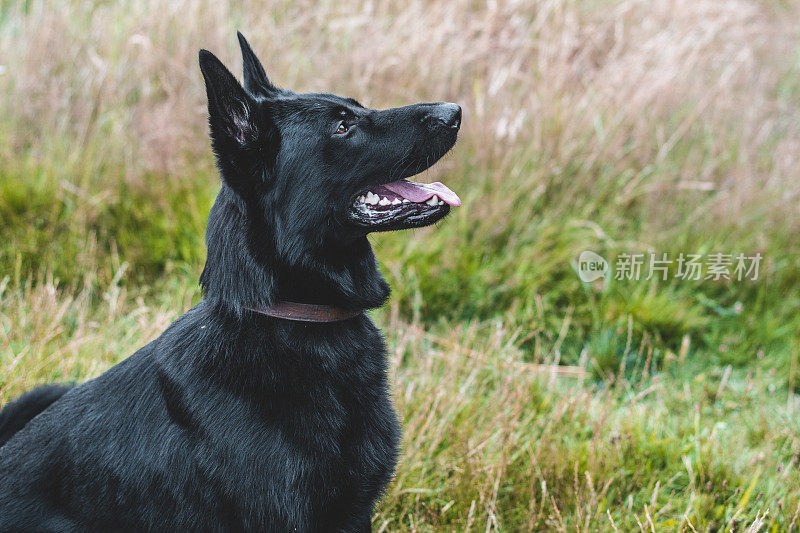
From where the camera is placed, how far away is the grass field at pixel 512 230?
2623mm

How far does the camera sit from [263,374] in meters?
1.94

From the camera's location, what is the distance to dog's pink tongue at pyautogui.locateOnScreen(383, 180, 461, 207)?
2062 mm

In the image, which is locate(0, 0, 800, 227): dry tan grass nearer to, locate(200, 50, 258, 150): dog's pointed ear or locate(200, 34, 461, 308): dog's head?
locate(200, 34, 461, 308): dog's head

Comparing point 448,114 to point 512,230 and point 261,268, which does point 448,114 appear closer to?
point 261,268

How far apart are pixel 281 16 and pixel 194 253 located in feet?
7.22

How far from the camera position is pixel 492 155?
4.18 meters

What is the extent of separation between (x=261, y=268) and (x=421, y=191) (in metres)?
0.52

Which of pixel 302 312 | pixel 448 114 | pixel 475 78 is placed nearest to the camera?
pixel 302 312

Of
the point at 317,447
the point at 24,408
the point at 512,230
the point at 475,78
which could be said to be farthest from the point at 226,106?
the point at 475,78

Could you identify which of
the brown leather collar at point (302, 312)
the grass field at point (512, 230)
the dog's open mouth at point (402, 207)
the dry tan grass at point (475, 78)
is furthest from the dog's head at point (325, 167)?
the dry tan grass at point (475, 78)

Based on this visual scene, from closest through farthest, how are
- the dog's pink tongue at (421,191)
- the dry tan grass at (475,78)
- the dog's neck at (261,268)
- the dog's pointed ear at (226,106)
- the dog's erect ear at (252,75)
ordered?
the dog's pointed ear at (226,106) → the dog's neck at (261,268) → the dog's pink tongue at (421,191) → the dog's erect ear at (252,75) → the dry tan grass at (475,78)

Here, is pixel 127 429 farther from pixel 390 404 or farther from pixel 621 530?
pixel 621 530

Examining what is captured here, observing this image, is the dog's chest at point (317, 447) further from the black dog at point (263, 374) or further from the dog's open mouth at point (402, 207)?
the dog's open mouth at point (402, 207)

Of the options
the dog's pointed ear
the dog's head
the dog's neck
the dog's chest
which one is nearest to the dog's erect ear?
the dog's head
